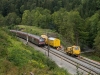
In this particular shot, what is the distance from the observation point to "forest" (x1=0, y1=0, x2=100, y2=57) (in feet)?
232

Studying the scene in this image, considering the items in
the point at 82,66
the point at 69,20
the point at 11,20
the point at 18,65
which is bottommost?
the point at 11,20

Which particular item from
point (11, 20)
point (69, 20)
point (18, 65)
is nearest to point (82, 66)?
point (18, 65)

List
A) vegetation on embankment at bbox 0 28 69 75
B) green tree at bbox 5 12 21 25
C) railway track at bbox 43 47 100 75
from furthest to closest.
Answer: green tree at bbox 5 12 21 25 < railway track at bbox 43 47 100 75 < vegetation on embankment at bbox 0 28 69 75

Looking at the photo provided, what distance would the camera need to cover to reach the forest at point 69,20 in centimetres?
7075

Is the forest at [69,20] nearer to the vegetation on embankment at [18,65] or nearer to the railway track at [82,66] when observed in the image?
the railway track at [82,66]

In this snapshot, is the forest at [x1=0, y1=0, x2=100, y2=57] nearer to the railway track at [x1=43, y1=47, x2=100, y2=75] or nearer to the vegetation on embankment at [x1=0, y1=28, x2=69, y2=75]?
the railway track at [x1=43, y1=47, x2=100, y2=75]

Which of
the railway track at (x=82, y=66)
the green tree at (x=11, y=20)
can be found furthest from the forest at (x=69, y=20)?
the railway track at (x=82, y=66)

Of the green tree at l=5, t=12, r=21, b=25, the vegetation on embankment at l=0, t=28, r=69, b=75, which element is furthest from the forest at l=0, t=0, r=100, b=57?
the vegetation on embankment at l=0, t=28, r=69, b=75

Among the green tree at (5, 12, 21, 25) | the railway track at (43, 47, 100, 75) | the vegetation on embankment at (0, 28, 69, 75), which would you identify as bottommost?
the green tree at (5, 12, 21, 25)

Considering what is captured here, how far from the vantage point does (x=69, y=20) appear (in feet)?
243

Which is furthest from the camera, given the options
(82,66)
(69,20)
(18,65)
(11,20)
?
(11,20)

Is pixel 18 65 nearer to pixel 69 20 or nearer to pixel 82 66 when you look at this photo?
pixel 82 66

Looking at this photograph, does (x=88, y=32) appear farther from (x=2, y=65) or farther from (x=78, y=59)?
(x=2, y=65)

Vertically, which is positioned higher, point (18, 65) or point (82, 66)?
point (18, 65)
